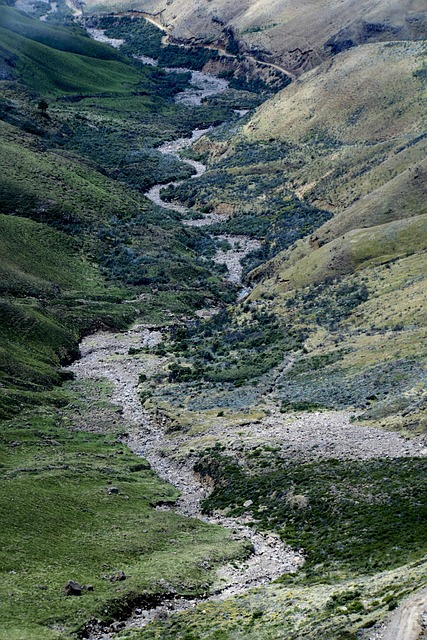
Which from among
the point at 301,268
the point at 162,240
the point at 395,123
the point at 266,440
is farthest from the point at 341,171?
the point at 266,440

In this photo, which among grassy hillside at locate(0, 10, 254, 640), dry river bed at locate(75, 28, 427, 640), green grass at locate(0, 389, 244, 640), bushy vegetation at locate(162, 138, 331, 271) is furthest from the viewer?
bushy vegetation at locate(162, 138, 331, 271)

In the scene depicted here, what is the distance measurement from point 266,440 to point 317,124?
10881 cm

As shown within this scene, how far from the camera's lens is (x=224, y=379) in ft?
246

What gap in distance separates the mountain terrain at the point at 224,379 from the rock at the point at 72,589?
462 millimetres

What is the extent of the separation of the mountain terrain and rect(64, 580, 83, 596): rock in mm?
462

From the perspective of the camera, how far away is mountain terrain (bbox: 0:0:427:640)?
39688mm

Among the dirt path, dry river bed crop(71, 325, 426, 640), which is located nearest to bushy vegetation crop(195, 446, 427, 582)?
dry river bed crop(71, 325, 426, 640)

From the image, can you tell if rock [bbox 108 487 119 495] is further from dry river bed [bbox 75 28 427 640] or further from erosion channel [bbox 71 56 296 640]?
dry river bed [bbox 75 28 427 640]

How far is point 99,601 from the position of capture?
38.6 m

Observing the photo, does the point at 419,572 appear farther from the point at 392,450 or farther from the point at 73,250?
the point at 73,250

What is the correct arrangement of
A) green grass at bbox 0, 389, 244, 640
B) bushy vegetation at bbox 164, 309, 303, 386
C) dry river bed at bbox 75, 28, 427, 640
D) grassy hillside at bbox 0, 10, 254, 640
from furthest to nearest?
bushy vegetation at bbox 164, 309, 303, 386 < grassy hillside at bbox 0, 10, 254, 640 < dry river bed at bbox 75, 28, 427, 640 < green grass at bbox 0, 389, 244, 640

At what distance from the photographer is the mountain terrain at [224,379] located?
39688 millimetres

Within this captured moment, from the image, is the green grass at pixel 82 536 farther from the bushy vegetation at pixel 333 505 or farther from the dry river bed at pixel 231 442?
the bushy vegetation at pixel 333 505

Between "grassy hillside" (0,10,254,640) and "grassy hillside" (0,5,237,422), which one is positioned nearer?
"grassy hillside" (0,10,254,640)
